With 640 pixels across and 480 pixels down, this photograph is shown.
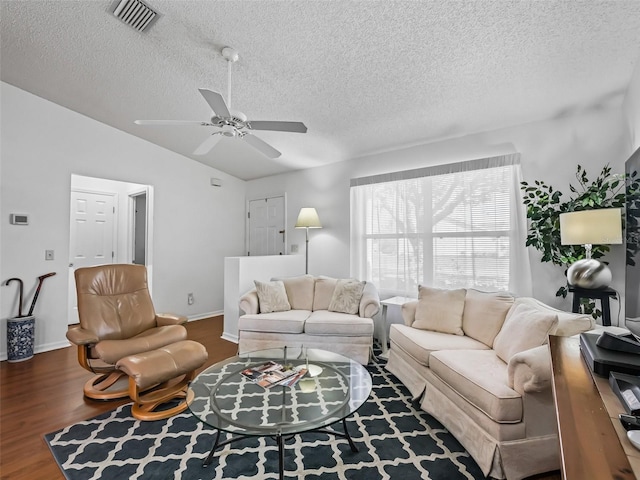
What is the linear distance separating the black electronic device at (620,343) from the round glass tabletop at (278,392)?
1118mm

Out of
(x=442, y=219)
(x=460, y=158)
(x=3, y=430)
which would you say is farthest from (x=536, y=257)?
(x=3, y=430)

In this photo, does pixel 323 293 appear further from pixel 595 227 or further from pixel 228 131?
pixel 595 227

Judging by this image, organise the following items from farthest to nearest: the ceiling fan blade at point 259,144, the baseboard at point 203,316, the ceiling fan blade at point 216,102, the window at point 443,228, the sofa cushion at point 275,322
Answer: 1. the baseboard at point 203,316
2. the sofa cushion at point 275,322
3. the window at point 443,228
4. the ceiling fan blade at point 259,144
5. the ceiling fan blade at point 216,102

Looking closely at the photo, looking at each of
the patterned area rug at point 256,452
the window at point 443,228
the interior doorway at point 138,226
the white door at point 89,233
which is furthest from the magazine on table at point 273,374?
the white door at point 89,233

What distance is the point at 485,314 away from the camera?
2527 millimetres

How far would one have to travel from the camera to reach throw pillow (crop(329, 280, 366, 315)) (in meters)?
3.39

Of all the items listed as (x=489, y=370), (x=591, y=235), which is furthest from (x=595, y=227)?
(x=489, y=370)

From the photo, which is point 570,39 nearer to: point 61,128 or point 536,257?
point 536,257

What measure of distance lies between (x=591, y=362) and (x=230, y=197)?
5262mm

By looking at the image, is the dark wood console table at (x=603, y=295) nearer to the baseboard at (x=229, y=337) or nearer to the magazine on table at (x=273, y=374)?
the magazine on table at (x=273, y=374)

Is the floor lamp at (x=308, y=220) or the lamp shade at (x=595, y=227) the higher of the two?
the floor lamp at (x=308, y=220)

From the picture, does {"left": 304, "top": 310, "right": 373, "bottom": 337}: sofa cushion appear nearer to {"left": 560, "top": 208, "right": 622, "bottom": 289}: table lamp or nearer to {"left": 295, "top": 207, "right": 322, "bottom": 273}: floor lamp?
{"left": 295, "top": 207, "right": 322, "bottom": 273}: floor lamp

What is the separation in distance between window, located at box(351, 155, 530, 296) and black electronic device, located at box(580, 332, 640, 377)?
6.74 ft

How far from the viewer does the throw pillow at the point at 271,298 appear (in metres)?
3.50
